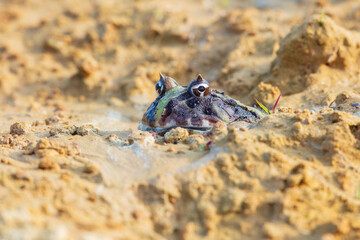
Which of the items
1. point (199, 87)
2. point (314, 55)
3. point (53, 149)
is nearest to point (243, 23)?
point (314, 55)

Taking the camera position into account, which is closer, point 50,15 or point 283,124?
point 283,124

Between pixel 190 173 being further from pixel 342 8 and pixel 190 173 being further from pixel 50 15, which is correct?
pixel 50 15

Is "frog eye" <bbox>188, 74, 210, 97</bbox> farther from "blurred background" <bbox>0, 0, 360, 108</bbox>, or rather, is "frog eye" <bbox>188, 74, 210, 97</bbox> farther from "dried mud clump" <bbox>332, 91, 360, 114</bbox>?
"blurred background" <bbox>0, 0, 360, 108</bbox>

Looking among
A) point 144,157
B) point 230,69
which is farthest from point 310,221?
point 230,69

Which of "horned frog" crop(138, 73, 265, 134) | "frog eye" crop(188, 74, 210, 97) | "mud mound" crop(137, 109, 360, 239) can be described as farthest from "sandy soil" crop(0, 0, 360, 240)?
"frog eye" crop(188, 74, 210, 97)

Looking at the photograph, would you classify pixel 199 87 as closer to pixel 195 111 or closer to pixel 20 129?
pixel 195 111

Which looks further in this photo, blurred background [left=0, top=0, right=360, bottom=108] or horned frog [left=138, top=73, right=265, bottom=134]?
blurred background [left=0, top=0, right=360, bottom=108]

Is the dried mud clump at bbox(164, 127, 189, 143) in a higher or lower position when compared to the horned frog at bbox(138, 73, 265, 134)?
lower
